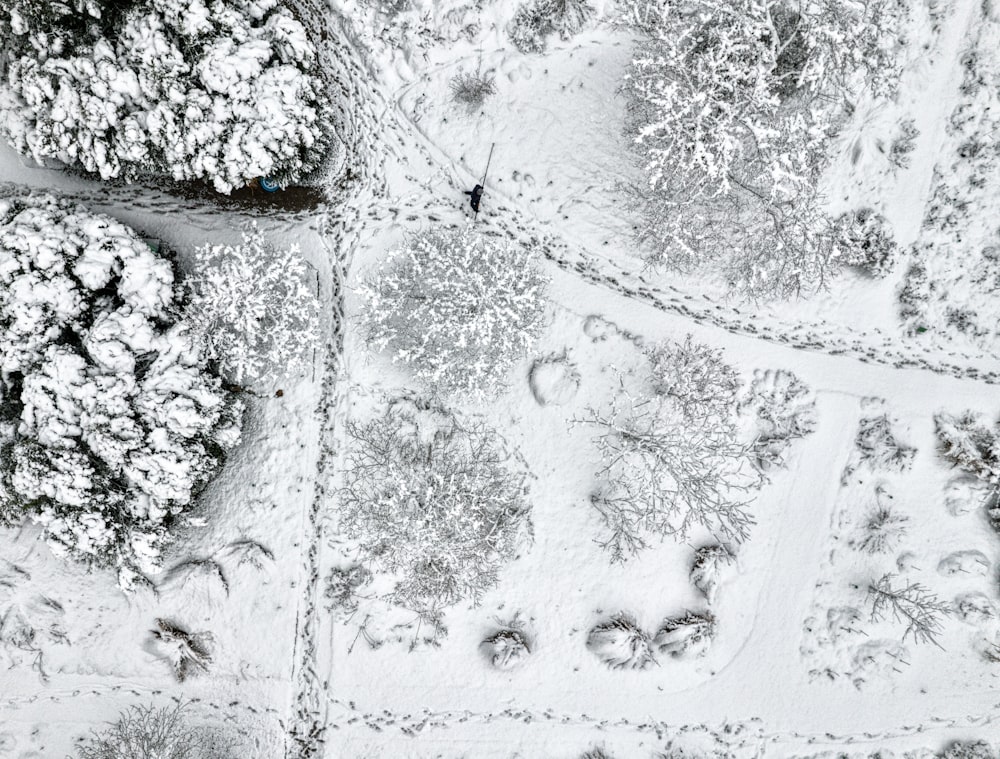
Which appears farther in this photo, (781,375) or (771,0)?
(781,375)

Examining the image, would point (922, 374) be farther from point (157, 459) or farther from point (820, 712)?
point (157, 459)

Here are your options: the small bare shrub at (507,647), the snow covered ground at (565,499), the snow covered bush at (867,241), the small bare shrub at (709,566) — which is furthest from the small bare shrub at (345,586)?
the snow covered bush at (867,241)

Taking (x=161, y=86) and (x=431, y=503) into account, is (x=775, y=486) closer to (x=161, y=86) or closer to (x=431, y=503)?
(x=431, y=503)

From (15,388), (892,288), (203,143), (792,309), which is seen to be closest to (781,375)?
(792,309)

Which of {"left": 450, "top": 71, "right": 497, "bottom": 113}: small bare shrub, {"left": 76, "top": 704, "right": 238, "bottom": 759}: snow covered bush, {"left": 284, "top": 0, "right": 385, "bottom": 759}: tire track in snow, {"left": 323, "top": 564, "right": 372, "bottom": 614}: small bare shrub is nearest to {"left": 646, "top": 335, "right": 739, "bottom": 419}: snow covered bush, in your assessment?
{"left": 450, "top": 71, "right": 497, "bottom": 113}: small bare shrub

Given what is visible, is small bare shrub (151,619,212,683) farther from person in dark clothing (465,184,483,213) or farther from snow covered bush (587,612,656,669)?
person in dark clothing (465,184,483,213)

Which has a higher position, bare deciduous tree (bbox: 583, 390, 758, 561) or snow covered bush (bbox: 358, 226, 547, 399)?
snow covered bush (bbox: 358, 226, 547, 399)
